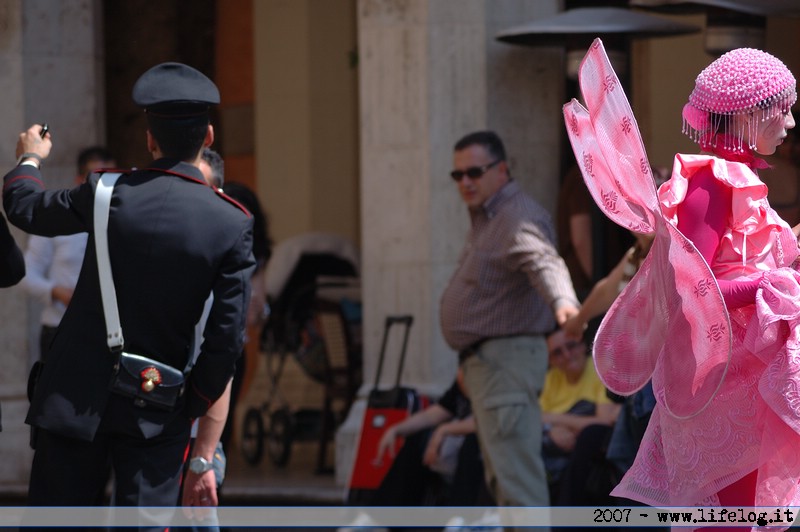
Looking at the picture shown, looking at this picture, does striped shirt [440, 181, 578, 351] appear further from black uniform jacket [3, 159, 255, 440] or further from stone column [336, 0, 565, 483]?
black uniform jacket [3, 159, 255, 440]

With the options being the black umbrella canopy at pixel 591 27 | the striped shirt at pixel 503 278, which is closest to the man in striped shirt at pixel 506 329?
the striped shirt at pixel 503 278

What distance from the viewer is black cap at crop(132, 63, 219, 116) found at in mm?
4531

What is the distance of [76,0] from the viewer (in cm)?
965

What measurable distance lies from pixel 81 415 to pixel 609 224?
511cm

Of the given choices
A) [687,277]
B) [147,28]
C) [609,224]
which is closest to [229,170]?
[147,28]

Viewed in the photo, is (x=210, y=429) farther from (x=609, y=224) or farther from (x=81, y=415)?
(x=609, y=224)

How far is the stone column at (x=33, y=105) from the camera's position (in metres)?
9.31

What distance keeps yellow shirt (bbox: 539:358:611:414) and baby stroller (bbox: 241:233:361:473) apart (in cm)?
223

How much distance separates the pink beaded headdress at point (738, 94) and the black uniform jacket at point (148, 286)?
135 centimetres

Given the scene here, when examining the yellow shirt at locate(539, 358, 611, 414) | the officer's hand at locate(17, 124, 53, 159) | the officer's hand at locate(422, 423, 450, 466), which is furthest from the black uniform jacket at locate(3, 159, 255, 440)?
the yellow shirt at locate(539, 358, 611, 414)

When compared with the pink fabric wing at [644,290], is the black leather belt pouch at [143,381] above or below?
below

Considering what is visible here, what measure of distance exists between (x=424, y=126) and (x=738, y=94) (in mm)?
4633

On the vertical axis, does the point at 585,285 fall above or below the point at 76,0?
below

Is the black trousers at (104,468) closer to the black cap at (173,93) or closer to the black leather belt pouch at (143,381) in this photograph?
the black leather belt pouch at (143,381)
